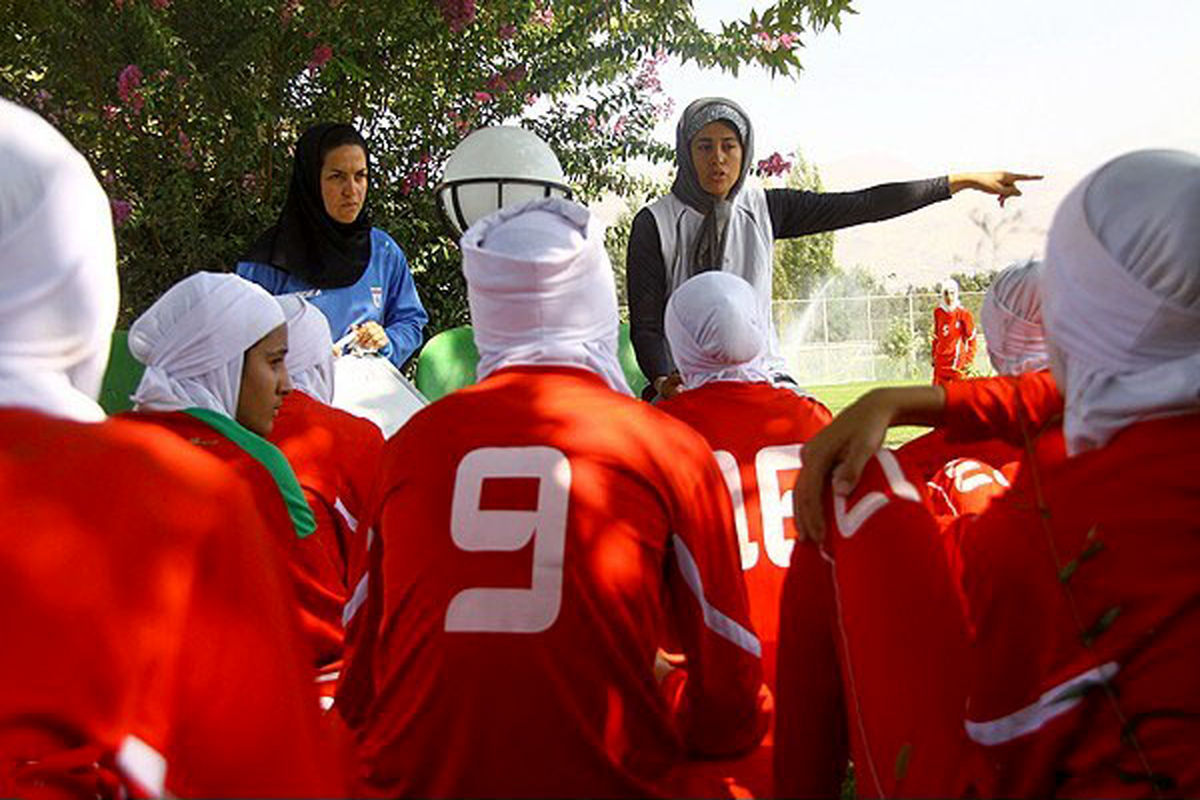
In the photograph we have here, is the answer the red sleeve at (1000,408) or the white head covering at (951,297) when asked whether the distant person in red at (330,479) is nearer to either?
the red sleeve at (1000,408)

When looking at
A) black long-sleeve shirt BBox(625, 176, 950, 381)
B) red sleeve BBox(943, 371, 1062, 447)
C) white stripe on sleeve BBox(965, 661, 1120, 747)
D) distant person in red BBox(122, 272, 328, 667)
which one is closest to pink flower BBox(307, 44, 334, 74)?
black long-sleeve shirt BBox(625, 176, 950, 381)

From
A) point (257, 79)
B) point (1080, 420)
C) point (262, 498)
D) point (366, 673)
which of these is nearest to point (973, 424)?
point (1080, 420)

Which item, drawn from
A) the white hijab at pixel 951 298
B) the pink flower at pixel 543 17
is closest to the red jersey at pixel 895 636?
the pink flower at pixel 543 17

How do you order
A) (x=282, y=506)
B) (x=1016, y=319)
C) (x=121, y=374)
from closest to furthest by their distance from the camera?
(x=282, y=506)
(x=1016, y=319)
(x=121, y=374)

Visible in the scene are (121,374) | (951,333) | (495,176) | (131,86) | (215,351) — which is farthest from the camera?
(951,333)

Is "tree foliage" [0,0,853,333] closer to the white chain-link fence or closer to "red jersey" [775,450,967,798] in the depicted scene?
"red jersey" [775,450,967,798]

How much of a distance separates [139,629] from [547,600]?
73 centimetres

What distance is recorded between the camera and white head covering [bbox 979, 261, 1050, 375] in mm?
→ 4066

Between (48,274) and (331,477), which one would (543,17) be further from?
(48,274)

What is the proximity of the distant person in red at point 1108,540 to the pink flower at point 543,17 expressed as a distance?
7545mm

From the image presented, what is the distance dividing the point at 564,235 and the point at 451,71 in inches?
263

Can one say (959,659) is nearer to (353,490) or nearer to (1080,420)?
(1080,420)

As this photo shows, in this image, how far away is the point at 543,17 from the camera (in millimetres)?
9039

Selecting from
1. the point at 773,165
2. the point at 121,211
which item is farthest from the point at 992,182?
the point at 121,211
